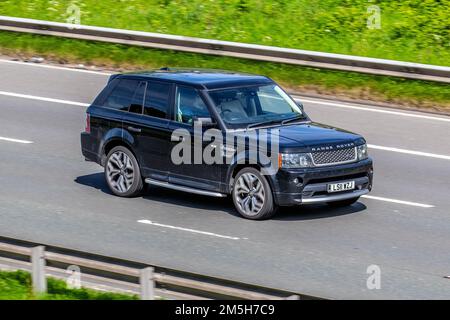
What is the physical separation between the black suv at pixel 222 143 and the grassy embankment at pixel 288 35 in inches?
242

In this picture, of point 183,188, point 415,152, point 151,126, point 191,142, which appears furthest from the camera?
point 415,152

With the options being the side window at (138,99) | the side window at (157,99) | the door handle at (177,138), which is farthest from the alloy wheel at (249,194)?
the side window at (138,99)

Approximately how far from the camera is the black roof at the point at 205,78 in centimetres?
1452

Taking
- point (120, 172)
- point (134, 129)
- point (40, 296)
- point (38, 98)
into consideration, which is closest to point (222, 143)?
point (134, 129)

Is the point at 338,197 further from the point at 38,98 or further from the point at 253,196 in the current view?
the point at 38,98

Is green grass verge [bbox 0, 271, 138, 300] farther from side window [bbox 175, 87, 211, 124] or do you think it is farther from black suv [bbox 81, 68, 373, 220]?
side window [bbox 175, 87, 211, 124]

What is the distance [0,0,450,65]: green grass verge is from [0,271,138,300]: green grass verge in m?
12.9

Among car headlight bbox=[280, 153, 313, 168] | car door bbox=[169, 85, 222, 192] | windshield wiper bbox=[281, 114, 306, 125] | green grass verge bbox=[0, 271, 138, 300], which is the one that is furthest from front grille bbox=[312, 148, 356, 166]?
green grass verge bbox=[0, 271, 138, 300]

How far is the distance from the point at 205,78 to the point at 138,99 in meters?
1.03

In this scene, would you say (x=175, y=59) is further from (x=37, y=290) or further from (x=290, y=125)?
(x=37, y=290)

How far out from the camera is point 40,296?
10.0m

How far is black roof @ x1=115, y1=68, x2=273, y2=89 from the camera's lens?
14.5 m

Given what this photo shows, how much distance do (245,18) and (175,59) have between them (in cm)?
223
